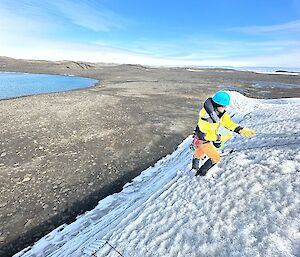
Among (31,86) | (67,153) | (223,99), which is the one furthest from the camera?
(31,86)

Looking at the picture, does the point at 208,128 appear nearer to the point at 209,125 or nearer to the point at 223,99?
the point at 209,125

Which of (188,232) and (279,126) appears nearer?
(188,232)

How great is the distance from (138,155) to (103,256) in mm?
8230

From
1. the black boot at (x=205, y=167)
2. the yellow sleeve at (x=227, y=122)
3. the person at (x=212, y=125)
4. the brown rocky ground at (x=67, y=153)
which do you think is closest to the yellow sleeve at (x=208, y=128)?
the person at (x=212, y=125)

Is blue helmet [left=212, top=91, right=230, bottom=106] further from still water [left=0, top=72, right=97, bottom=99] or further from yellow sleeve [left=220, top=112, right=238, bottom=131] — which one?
still water [left=0, top=72, right=97, bottom=99]

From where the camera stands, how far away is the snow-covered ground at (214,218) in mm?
4625

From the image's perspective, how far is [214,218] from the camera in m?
5.32

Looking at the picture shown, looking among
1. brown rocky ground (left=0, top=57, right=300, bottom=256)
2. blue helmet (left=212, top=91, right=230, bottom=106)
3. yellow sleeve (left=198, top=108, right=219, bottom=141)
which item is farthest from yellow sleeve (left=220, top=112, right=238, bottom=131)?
brown rocky ground (left=0, top=57, right=300, bottom=256)

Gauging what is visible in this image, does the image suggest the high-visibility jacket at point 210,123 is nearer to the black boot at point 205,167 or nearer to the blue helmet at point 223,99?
the blue helmet at point 223,99

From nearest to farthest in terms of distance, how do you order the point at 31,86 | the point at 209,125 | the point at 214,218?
the point at 214,218 → the point at 209,125 → the point at 31,86

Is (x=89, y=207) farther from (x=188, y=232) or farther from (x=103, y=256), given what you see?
(x=188, y=232)

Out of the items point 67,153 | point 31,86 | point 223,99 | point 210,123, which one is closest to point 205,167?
point 210,123

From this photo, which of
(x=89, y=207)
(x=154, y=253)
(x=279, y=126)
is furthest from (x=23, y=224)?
(x=279, y=126)

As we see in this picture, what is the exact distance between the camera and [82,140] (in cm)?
1504
